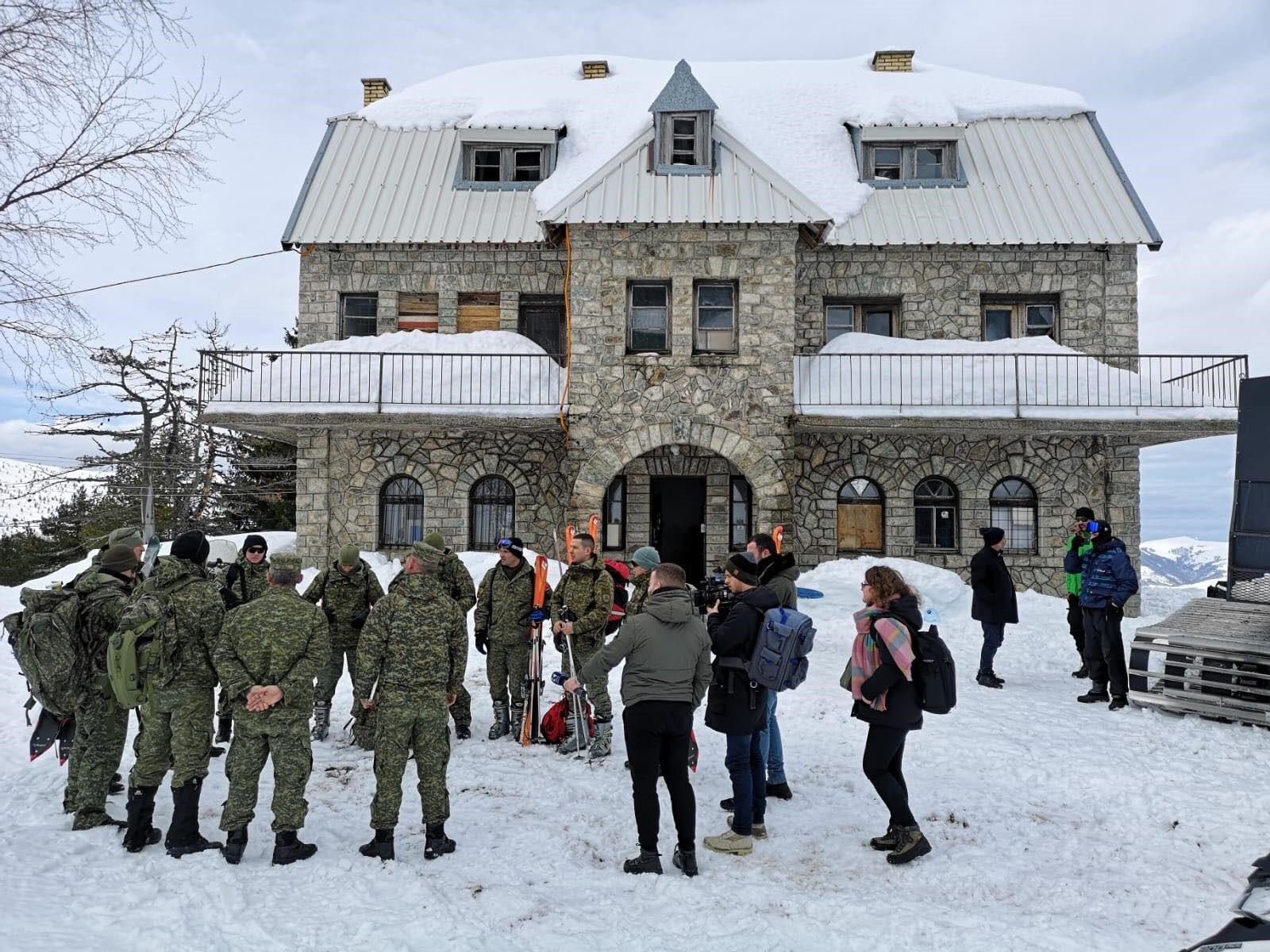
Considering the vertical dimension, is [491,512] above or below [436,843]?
above

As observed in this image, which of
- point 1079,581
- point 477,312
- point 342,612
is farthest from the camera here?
point 477,312

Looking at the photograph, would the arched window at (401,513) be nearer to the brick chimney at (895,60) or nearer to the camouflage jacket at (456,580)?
the camouflage jacket at (456,580)

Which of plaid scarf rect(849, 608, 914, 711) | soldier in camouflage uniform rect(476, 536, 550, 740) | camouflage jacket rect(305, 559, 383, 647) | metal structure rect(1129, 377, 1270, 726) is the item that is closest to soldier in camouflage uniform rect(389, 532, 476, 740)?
soldier in camouflage uniform rect(476, 536, 550, 740)

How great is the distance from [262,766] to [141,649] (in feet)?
2.99

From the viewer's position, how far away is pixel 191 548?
5.18 meters

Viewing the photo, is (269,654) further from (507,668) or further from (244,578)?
(507,668)

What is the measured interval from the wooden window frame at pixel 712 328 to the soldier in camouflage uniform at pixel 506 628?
743 cm

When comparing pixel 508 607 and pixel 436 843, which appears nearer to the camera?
pixel 436 843

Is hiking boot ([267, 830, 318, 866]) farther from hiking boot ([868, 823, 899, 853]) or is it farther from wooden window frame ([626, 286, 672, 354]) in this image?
wooden window frame ([626, 286, 672, 354])

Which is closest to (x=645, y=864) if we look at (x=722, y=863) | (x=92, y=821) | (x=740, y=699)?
(x=722, y=863)

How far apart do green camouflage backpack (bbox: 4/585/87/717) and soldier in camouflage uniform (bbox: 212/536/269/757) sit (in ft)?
5.38

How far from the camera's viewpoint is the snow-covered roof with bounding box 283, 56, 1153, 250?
15.5 m

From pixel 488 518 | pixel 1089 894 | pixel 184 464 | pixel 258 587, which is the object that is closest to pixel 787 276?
pixel 488 518

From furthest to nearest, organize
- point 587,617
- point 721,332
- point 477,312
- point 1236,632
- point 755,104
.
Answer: point 755,104
point 477,312
point 721,332
point 1236,632
point 587,617
